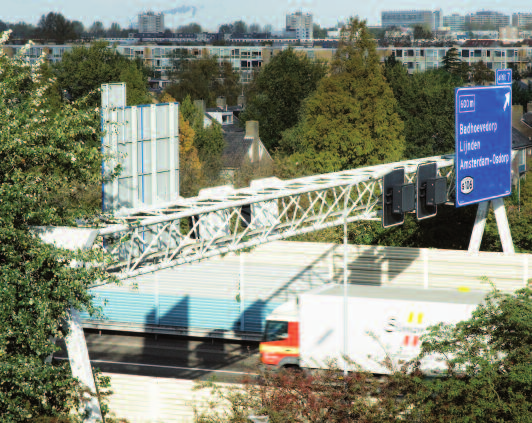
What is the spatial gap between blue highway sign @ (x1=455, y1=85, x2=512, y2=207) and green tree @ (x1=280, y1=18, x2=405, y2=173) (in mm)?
22562

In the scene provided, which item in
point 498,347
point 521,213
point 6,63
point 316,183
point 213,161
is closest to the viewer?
point 498,347

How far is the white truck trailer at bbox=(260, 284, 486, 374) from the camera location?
24.4 m

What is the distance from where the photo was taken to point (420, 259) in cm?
3061

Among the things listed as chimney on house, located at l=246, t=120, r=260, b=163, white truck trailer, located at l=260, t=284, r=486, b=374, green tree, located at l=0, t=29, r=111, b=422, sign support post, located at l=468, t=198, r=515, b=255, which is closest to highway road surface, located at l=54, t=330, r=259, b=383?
white truck trailer, located at l=260, t=284, r=486, b=374

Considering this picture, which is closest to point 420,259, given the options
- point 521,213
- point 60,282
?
point 521,213

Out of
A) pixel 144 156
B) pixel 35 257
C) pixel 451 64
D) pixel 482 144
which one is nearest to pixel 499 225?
pixel 482 144

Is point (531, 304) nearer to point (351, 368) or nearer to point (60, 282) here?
point (351, 368)

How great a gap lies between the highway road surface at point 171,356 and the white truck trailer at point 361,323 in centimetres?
171

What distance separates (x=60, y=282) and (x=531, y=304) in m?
7.63

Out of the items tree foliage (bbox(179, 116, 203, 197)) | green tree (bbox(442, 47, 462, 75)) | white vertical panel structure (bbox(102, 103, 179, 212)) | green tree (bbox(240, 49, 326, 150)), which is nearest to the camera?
white vertical panel structure (bbox(102, 103, 179, 212))

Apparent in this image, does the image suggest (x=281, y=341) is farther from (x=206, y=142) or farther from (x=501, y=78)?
(x=206, y=142)

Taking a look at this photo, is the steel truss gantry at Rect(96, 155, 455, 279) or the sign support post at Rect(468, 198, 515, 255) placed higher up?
the steel truss gantry at Rect(96, 155, 455, 279)

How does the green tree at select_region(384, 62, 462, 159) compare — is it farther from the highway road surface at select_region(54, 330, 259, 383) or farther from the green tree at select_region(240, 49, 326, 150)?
the highway road surface at select_region(54, 330, 259, 383)

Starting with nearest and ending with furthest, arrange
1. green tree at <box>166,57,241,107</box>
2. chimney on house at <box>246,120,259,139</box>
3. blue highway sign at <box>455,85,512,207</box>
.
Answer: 1. blue highway sign at <box>455,85,512,207</box>
2. chimney on house at <box>246,120,259,139</box>
3. green tree at <box>166,57,241,107</box>
